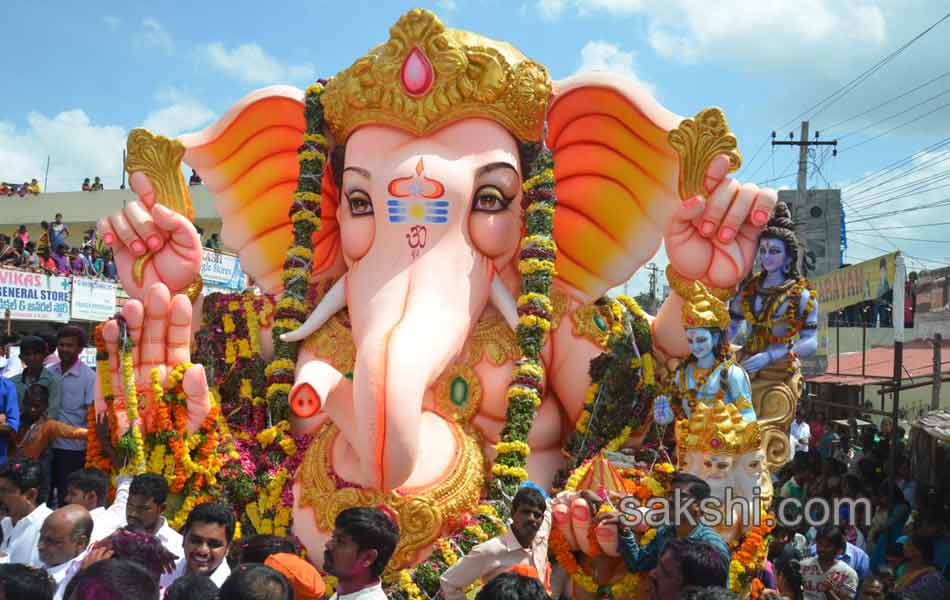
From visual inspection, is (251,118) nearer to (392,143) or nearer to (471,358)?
(392,143)

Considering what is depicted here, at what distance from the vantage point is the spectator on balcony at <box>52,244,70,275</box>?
1644 centimetres

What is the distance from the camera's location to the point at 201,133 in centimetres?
656

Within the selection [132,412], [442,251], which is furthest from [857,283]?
[132,412]

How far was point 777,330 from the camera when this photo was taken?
5.75 m

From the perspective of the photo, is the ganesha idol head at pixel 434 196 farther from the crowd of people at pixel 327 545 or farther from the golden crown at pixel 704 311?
the crowd of people at pixel 327 545

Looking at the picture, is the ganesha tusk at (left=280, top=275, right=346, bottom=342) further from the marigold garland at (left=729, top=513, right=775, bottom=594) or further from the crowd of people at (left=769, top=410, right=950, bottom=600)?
the crowd of people at (left=769, top=410, right=950, bottom=600)

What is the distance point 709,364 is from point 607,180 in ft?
5.15

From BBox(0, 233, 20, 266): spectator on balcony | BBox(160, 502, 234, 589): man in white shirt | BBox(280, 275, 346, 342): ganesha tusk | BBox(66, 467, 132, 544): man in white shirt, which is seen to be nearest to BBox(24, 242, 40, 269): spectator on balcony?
BBox(0, 233, 20, 266): spectator on balcony

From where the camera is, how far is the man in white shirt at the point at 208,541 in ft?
11.0

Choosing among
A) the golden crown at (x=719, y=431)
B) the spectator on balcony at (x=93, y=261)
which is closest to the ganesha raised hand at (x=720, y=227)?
the golden crown at (x=719, y=431)

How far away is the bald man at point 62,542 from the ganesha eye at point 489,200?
2959mm

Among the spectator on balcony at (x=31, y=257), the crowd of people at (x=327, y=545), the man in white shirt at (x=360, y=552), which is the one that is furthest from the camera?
the spectator on balcony at (x=31, y=257)

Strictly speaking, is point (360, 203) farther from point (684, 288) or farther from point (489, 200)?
point (684, 288)

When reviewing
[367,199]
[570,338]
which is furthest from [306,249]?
[570,338]
